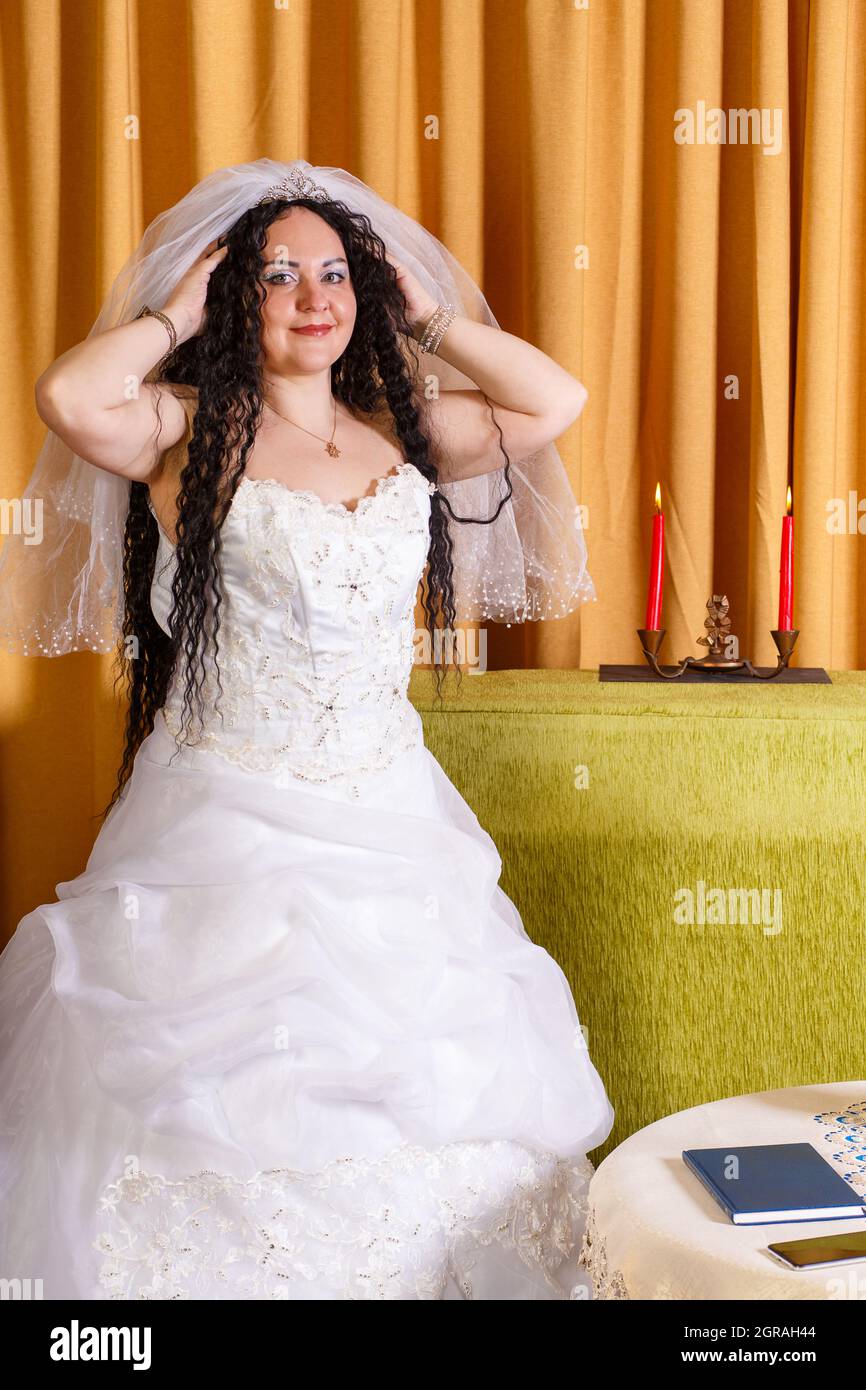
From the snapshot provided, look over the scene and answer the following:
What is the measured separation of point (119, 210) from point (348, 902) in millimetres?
1625

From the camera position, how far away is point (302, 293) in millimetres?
2020

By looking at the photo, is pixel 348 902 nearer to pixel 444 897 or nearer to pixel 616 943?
pixel 444 897

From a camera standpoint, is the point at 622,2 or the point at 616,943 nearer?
the point at 616,943

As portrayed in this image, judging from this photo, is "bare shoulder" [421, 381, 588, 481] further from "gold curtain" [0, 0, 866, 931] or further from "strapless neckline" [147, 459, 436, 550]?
"gold curtain" [0, 0, 866, 931]

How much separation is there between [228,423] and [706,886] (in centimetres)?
110

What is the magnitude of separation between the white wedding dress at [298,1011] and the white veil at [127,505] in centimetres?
22

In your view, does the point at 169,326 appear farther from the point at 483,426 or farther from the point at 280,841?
the point at 280,841

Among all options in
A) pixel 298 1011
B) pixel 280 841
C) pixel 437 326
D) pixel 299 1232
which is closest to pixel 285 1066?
pixel 298 1011

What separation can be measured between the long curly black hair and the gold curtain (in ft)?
2.02

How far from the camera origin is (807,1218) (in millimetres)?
1374

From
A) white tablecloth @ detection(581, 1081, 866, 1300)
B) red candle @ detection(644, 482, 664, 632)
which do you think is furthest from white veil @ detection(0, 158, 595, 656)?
white tablecloth @ detection(581, 1081, 866, 1300)

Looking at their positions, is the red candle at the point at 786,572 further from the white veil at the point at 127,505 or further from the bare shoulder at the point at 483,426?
the bare shoulder at the point at 483,426

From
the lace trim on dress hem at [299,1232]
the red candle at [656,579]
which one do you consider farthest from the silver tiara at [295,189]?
the lace trim on dress hem at [299,1232]

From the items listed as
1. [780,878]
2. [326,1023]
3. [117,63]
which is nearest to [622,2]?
[117,63]
